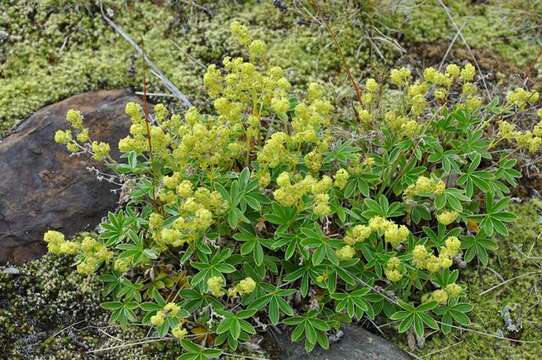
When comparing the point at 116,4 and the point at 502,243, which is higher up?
the point at 116,4

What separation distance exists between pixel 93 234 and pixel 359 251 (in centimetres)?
131

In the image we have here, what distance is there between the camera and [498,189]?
317cm

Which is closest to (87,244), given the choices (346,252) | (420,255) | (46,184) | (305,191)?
(46,184)

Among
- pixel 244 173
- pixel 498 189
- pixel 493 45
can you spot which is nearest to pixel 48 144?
pixel 244 173

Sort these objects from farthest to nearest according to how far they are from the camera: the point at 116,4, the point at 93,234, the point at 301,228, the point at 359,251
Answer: the point at 116,4 → the point at 93,234 → the point at 359,251 → the point at 301,228

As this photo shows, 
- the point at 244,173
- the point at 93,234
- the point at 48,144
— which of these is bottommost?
the point at 93,234

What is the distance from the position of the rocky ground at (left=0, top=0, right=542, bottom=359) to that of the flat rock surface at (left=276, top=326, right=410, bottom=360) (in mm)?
480

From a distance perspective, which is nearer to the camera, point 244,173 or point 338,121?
point 244,173

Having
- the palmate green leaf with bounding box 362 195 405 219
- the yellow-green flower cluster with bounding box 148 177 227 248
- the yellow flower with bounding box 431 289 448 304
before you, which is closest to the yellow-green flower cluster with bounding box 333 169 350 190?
the palmate green leaf with bounding box 362 195 405 219

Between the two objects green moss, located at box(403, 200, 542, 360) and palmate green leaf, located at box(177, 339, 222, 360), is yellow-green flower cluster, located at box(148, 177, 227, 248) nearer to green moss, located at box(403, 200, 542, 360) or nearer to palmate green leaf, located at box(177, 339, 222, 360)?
palmate green leaf, located at box(177, 339, 222, 360)

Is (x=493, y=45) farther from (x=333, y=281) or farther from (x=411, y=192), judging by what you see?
(x=333, y=281)

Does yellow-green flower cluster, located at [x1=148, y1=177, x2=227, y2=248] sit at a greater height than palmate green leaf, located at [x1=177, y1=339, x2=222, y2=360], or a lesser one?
greater

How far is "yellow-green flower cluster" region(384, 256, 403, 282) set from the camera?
2.69 meters

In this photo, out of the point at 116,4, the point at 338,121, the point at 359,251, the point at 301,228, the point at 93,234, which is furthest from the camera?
the point at 116,4
